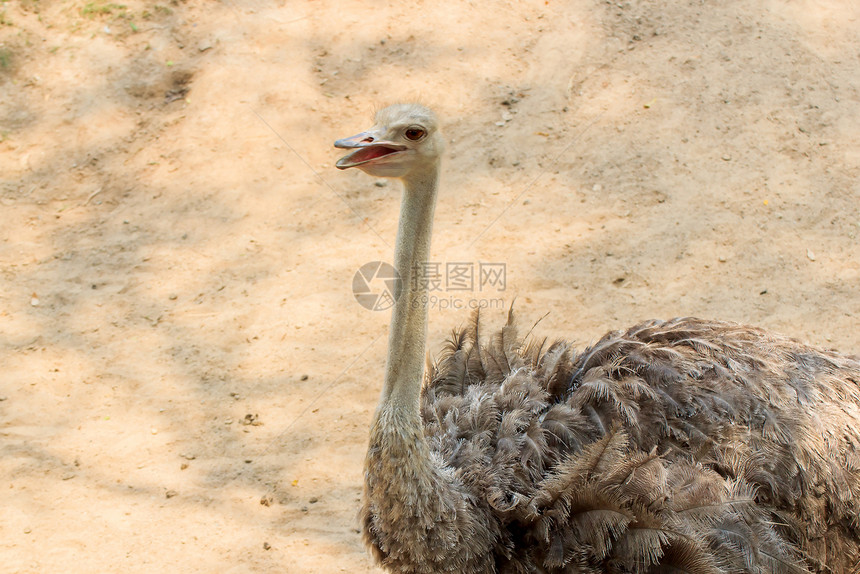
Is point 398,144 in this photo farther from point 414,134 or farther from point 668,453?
point 668,453

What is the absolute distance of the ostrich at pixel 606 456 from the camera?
9.86 feet

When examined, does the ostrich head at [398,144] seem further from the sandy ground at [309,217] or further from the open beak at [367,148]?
the sandy ground at [309,217]

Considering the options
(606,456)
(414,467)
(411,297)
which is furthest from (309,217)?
(606,456)

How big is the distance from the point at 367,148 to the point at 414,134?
0.59 feet

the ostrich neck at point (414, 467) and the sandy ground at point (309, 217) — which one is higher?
the ostrich neck at point (414, 467)

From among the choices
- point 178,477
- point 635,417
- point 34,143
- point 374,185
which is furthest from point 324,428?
point 34,143

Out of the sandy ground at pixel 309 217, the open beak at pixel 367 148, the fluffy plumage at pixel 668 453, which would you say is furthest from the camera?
the sandy ground at pixel 309 217

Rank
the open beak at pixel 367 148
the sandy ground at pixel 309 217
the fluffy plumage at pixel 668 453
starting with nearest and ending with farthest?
1. the open beak at pixel 367 148
2. the fluffy plumage at pixel 668 453
3. the sandy ground at pixel 309 217

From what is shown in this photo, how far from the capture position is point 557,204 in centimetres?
643

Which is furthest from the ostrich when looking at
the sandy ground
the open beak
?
the sandy ground

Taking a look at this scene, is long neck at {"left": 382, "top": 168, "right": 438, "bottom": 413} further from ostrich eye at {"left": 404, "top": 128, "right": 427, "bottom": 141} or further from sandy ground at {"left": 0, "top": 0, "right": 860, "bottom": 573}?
sandy ground at {"left": 0, "top": 0, "right": 860, "bottom": 573}

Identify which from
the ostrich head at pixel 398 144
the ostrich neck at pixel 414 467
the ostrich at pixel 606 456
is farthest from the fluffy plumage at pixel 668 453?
the ostrich head at pixel 398 144

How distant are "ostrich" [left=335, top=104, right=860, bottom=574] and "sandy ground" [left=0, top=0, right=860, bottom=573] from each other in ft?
3.43

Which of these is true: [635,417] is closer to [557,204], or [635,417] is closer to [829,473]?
[829,473]
